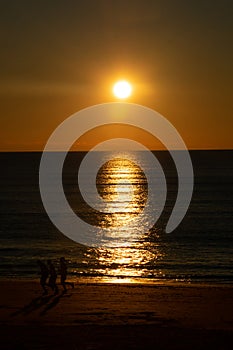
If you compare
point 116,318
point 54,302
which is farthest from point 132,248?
point 116,318

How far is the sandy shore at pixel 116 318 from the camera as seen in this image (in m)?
17.7

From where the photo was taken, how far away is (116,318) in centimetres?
2100

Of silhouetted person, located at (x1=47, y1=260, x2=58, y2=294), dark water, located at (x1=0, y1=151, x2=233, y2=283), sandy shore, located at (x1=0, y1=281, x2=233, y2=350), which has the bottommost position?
sandy shore, located at (x1=0, y1=281, x2=233, y2=350)

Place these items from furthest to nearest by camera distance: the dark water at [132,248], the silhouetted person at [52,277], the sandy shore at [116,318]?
the dark water at [132,248] → the silhouetted person at [52,277] → the sandy shore at [116,318]

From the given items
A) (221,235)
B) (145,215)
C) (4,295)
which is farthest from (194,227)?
(4,295)

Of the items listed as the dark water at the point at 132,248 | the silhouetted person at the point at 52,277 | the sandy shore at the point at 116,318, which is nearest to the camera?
the sandy shore at the point at 116,318

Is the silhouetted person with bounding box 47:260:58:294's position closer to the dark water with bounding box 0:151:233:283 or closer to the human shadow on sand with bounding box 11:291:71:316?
the human shadow on sand with bounding box 11:291:71:316

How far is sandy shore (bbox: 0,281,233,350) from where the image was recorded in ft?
58.2

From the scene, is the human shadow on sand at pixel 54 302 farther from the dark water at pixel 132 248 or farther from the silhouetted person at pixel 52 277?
the dark water at pixel 132 248

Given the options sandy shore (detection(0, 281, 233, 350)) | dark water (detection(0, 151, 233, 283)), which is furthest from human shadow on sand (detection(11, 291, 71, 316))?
dark water (detection(0, 151, 233, 283))

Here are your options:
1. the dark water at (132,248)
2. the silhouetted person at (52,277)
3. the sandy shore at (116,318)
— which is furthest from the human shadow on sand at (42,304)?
the dark water at (132,248)

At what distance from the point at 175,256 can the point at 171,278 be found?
29.4 feet

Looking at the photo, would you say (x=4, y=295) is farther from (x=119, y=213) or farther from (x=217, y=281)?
(x=119, y=213)

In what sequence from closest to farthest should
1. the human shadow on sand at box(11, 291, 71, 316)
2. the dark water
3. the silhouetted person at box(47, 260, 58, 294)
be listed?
the human shadow on sand at box(11, 291, 71, 316) < the silhouetted person at box(47, 260, 58, 294) < the dark water
